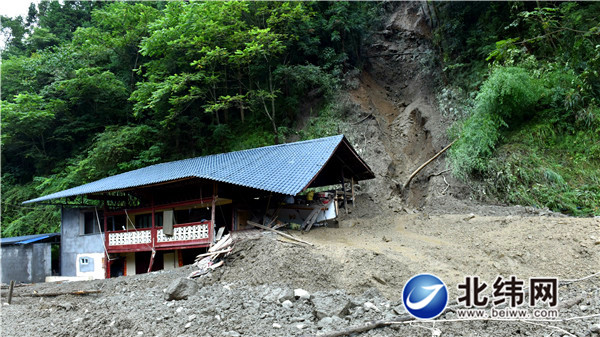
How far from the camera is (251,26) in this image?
67.4ft

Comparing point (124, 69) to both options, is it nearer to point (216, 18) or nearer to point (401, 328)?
point (216, 18)

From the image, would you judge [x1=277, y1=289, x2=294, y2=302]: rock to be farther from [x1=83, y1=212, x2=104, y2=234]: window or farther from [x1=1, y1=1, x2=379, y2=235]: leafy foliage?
[x1=1, y1=1, x2=379, y2=235]: leafy foliage

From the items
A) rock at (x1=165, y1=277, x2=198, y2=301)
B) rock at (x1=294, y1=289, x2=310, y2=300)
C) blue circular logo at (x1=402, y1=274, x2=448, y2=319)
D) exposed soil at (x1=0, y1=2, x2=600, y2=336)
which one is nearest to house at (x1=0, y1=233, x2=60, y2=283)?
exposed soil at (x1=0, y1=2, x2=600, y2=336)

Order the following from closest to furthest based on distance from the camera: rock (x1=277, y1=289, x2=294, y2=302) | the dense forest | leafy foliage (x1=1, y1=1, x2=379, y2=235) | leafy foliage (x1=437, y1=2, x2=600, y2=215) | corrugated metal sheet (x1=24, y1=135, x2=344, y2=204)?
rock (x1=277, y1=289, x2=294, y2=302) → corrugated metal sheet (x1=24, y1=135, x2=344, y2=204) → leafy foliage (x1=437, y1=2, x2=600, y2=215) → the dense forest → leafy foliage (x1=1, y1=1, x2=379, y2=235)

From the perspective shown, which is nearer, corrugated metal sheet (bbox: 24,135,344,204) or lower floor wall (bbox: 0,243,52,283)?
corrugated metal sheet (bbox: 24,135,344,204)

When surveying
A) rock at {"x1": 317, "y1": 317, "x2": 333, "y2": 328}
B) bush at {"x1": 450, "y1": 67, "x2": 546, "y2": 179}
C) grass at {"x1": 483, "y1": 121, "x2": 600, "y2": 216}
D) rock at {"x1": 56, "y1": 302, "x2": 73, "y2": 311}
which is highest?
bush at {"x1": 450, "y1": 67, "x2": 546, "y2": 179}

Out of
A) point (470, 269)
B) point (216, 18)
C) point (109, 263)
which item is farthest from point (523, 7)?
point (109, 263)

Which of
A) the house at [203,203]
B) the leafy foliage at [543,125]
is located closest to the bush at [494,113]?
the leafy foliage at [543,125]

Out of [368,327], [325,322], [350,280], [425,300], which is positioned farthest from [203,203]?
[425,300]

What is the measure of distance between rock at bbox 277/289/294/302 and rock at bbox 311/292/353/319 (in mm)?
446

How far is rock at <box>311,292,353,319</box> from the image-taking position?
640 centimetres

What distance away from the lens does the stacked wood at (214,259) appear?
9.43 m

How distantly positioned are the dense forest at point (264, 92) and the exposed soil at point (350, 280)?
9.05 feet

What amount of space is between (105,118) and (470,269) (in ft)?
83.9
